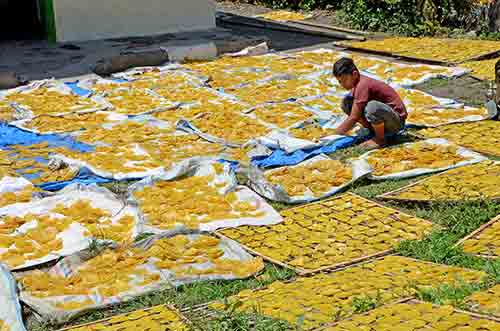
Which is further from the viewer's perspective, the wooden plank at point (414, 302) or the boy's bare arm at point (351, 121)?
the boy's bare arm at point (351, 121)

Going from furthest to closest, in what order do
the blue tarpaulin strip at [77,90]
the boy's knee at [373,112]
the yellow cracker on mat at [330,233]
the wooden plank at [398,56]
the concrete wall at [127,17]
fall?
the concrete wall at [127,17] < the wooden plank at [398,56] < the blue tarpaulin strip at [77,90] < the boy's knee at [373,112] < the yellow cracker on mat at [330,233]

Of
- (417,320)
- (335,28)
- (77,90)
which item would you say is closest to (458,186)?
(417,320)

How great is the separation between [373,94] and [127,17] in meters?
7.96

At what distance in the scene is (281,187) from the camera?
20.7ft

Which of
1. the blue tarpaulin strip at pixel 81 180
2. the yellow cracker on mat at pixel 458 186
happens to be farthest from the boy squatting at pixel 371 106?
the blue tarpaulin strip at pixel 81 180

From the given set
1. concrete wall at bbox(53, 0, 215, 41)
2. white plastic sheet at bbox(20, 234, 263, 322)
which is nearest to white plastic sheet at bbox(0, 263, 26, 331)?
white plastic sheet at bbox(20, 234, 263, 322)

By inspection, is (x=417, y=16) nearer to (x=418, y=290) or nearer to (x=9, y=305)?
(x=418, y=290)

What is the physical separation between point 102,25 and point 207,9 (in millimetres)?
2158

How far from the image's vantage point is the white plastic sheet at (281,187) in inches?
246

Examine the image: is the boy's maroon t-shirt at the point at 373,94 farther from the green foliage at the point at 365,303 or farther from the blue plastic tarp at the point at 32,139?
the green foliage at the point at 365,303

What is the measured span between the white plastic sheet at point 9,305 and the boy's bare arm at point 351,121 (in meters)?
3.78

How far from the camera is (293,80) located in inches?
408

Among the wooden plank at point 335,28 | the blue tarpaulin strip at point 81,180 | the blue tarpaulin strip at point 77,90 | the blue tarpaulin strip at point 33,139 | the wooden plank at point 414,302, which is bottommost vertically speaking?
the blue tarpaulin strip at point 81,180

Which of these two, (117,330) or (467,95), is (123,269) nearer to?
(117,330)
